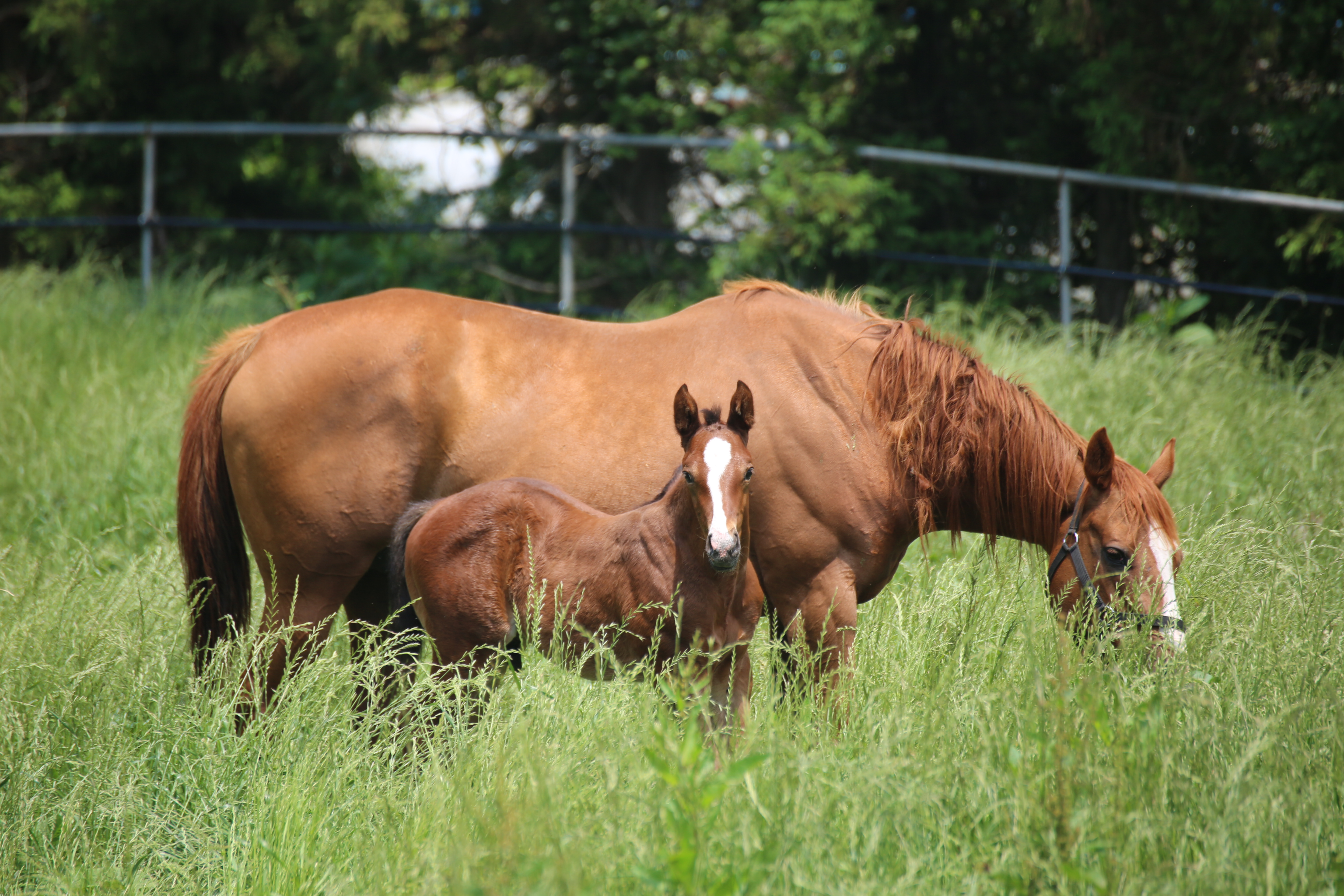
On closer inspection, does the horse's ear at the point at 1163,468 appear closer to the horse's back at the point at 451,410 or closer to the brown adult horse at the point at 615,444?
the brown adult horse at the point at 615,444

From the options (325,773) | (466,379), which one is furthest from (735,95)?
(325,773)

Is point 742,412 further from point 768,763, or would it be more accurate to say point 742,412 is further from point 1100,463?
point 1100,463

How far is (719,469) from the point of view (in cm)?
279

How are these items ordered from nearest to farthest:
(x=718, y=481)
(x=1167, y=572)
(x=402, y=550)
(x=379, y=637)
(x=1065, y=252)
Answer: (x=718, y=481), (x=1167, y=572), (x=402, y=550), (x=379, y=637), (x=1065, y=252)

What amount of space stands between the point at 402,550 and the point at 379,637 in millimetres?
453

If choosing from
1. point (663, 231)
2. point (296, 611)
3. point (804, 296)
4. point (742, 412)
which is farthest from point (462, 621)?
point (663, 231)

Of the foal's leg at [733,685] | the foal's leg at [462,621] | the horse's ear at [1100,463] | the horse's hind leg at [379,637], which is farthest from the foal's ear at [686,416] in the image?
the horse's ear at [1100,463]

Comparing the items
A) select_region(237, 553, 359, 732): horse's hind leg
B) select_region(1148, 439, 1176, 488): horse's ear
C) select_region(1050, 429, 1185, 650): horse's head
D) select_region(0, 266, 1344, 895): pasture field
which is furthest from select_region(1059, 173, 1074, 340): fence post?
select_region(237, 553, 359, 732): horse's hind leg

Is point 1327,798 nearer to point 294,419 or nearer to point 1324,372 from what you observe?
point 294,419

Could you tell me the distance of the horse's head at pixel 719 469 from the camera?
8.85 ft

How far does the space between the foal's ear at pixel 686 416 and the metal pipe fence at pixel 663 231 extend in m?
3.86

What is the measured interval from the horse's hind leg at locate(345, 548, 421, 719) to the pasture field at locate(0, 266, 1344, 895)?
0.10 metres

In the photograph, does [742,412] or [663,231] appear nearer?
[742,412]

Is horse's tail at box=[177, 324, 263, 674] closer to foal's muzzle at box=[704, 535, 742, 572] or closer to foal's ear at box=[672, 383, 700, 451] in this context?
foal's ear at box=[672, 383, 700, 451]
